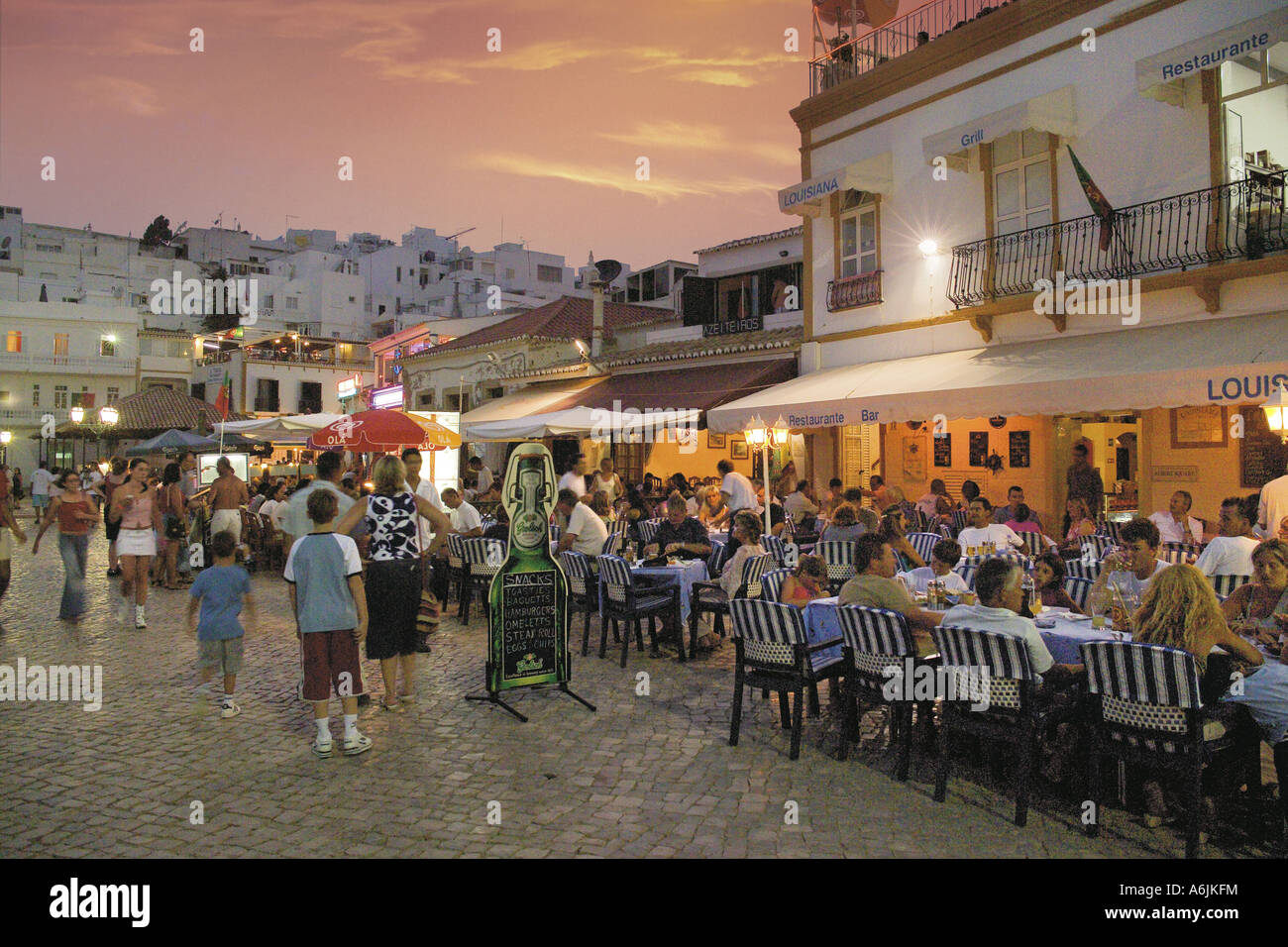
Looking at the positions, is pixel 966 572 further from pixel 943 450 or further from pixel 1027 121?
pixel 943 450

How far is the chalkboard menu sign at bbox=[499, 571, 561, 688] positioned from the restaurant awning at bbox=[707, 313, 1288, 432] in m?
6.09

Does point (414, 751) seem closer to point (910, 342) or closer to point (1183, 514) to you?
point (1183, 514)

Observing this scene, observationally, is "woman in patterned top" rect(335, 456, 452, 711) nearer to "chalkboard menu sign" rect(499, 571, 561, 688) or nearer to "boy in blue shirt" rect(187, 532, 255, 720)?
"chalkboard menu sign" rect(499, 571, 561, 688)

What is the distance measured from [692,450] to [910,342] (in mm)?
6790

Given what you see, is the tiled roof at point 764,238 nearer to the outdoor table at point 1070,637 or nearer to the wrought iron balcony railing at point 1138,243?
the wrought iron balcony railing at point 1138,243

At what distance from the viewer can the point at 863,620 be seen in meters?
5.09

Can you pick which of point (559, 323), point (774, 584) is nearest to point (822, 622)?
point (774, 584)

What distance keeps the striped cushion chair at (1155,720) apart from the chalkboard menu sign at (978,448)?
925 cm

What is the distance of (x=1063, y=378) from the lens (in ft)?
30.8

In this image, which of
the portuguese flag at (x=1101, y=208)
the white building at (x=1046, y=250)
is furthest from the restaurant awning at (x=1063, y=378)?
the portuguese flag at (x=1101, y=208)

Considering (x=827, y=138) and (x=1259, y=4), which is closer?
(x=1259, y=4)

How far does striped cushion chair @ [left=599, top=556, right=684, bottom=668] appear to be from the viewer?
25.2 ft

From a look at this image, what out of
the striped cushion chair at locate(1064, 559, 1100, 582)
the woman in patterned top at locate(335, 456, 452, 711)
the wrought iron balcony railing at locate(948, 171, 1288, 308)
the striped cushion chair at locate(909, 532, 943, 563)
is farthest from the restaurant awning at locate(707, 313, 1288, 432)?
the woman in patterned top at locate(335, 456, 452, 711)
